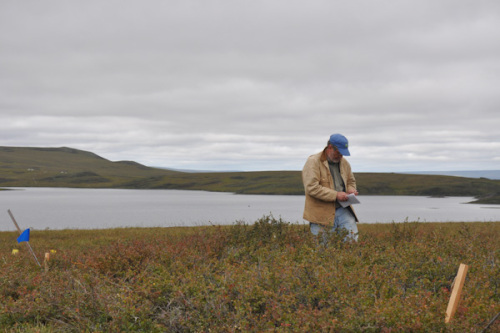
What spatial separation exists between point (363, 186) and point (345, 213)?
99290mm

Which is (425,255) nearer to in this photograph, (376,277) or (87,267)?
(376,277)

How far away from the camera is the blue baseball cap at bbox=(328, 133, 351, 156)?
7410 millimetres

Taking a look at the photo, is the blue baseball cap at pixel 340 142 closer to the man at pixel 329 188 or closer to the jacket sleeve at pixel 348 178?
the man at pixel 329 188

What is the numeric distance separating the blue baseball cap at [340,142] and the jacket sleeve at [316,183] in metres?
0.47

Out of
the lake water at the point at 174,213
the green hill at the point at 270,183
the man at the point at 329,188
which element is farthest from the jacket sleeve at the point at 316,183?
the green hill at the point at 270,183

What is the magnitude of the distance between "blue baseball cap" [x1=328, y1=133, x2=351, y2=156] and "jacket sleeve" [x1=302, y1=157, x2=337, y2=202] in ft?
1.55

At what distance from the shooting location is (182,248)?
845 centimetres

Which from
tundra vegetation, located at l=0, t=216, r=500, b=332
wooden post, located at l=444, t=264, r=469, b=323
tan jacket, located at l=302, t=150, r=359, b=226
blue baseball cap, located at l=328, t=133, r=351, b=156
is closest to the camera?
wooden post, located at l=444, t=264, r=469, b=323

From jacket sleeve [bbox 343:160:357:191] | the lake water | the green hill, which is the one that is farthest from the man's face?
the green hill

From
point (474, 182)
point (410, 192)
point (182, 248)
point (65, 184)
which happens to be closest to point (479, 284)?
point (182, 248)

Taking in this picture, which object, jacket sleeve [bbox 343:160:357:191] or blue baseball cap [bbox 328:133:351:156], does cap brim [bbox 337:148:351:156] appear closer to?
blue baseball cap [bbox 328:133:351:156]

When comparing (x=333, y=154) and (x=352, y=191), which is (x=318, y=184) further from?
(x=352, y=191)

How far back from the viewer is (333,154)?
25.3 ft

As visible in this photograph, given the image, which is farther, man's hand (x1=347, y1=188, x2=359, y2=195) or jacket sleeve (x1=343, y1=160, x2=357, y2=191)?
jacket sleeve (x1=343, y1=160, x2=357, y2=191)
